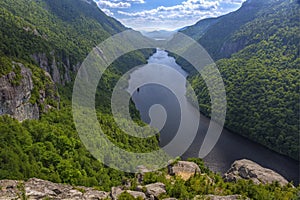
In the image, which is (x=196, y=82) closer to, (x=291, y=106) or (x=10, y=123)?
(x=291, y=106)

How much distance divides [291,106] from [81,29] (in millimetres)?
96305

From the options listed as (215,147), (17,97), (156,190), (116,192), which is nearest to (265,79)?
(215,147)

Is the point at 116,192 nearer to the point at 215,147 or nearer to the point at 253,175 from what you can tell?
the point at 253,175

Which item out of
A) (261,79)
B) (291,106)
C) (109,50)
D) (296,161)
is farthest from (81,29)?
(296,161)

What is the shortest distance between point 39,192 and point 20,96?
1959cm

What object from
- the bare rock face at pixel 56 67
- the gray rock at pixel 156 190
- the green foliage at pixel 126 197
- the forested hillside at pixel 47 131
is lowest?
the green foliage at pixel 126 197

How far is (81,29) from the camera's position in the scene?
134375mm

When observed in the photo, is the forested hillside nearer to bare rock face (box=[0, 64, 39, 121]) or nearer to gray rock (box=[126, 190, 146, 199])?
bare rock face (box=[0, 64, 39, 121])

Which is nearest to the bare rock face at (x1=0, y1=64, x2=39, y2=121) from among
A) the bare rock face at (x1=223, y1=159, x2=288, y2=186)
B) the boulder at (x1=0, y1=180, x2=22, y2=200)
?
the boulder at (x1=0, y1=180, x2=22, y2=200)

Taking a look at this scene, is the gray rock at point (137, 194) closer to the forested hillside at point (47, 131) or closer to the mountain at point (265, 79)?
the forested hillside at point (47, 131)

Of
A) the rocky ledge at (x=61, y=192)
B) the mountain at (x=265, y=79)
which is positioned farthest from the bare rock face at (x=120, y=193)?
the mountain at (x=265, y=79)

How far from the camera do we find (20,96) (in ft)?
113

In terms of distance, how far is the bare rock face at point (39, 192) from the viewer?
16750 mm

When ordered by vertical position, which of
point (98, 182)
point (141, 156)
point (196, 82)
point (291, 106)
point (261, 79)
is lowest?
point (98, 182)
